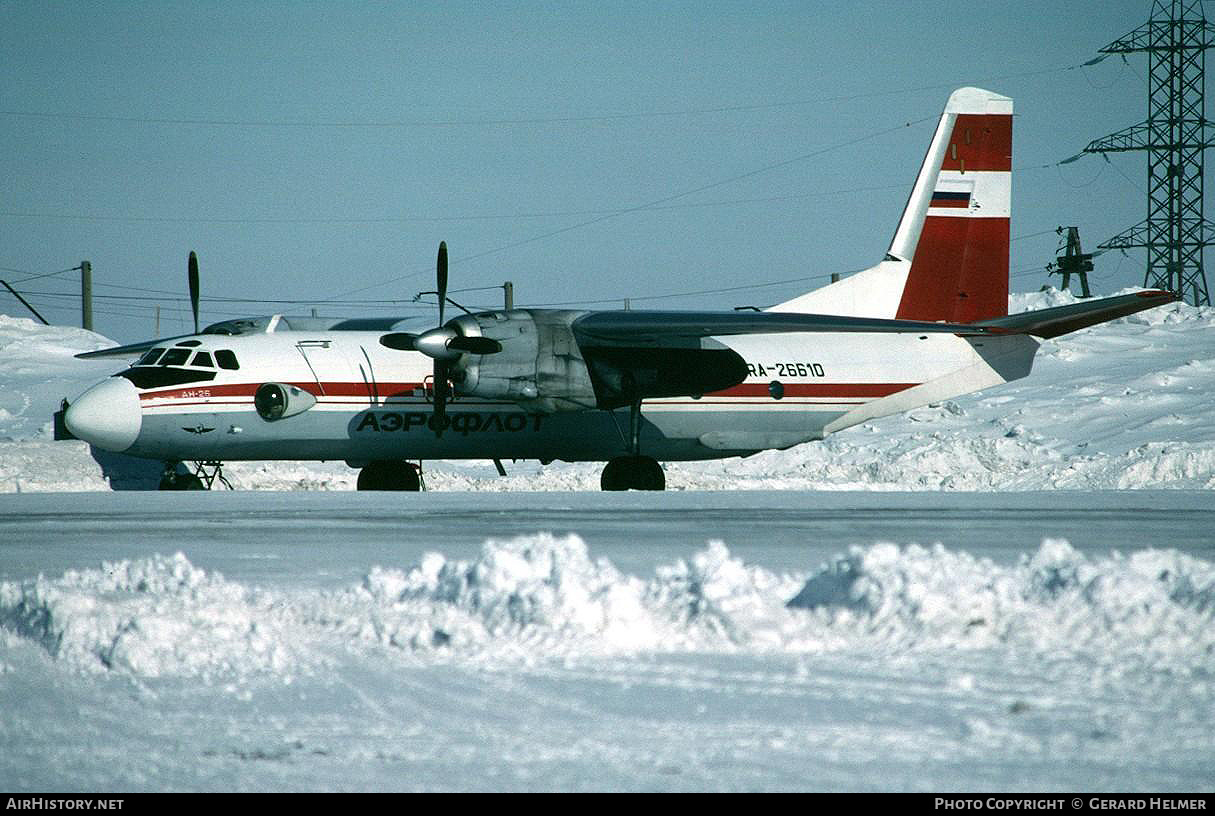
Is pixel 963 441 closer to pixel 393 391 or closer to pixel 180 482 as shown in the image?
pixel 393 391

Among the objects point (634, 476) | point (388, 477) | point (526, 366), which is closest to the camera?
point (526, 366)

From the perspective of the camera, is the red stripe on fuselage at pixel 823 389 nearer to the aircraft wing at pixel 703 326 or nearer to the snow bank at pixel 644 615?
the aircraft wing at pixel 703 326

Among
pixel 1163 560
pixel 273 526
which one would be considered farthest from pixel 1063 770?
pixel 273 526

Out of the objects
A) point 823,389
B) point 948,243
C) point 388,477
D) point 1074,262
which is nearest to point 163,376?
point 388,477

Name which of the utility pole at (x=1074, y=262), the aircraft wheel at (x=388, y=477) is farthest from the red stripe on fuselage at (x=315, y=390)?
the utility pole at (x=1074, y=262)

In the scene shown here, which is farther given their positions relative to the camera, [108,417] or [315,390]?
[315,390]

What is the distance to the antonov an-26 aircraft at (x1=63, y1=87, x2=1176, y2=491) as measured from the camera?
2211 centimetres

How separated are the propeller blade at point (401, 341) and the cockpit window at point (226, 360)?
270 cm

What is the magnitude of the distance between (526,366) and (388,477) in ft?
13.2

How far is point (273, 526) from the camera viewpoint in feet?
45.5

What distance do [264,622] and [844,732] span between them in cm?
385

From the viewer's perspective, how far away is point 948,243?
26672mm

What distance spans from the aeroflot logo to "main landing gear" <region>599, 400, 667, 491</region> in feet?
5.44
